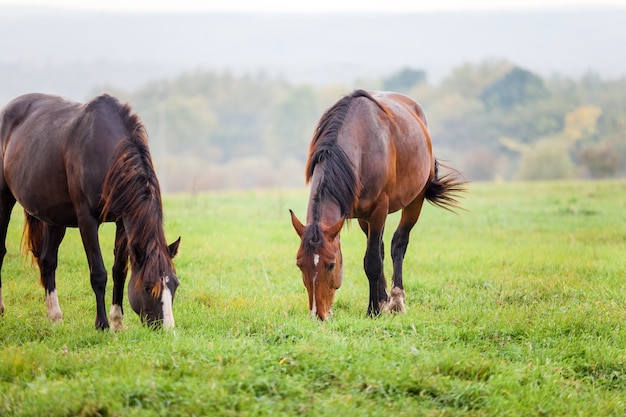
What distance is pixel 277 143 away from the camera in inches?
3071

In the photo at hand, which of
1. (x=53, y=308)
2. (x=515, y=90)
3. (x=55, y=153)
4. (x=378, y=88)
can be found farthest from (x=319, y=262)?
(x=378, y=88)

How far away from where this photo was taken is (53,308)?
7180mm

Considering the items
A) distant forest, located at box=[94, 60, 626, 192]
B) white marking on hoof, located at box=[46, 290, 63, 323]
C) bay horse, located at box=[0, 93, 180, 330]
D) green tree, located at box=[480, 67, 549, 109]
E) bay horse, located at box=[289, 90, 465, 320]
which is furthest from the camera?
green tree, located at box=[480, 67, 549, 109]

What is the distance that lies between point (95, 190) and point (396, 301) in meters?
3.41

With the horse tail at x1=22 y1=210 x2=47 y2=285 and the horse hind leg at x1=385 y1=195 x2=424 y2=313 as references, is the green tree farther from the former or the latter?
the horse tail at x1=22 y1=210 x2=47 y2=285

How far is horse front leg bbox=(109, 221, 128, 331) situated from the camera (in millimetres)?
6516

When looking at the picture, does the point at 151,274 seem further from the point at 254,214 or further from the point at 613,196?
the point at 613,196

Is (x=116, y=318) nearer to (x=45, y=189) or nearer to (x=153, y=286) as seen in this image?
(x=153, y=286)

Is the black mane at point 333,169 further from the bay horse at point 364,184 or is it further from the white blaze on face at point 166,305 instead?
the white blaze on face at point 166,305

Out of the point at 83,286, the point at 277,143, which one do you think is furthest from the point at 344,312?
the point at 277,143

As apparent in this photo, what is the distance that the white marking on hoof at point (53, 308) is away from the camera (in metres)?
7.13

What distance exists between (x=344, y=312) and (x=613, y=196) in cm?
1399

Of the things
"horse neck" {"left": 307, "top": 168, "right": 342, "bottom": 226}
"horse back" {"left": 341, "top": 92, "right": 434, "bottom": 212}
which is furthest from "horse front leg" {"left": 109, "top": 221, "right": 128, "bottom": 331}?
"horse back" {"left": 341, "top": 92, "right": 434, "bottom": 212}

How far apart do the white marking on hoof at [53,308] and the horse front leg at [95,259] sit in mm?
802
